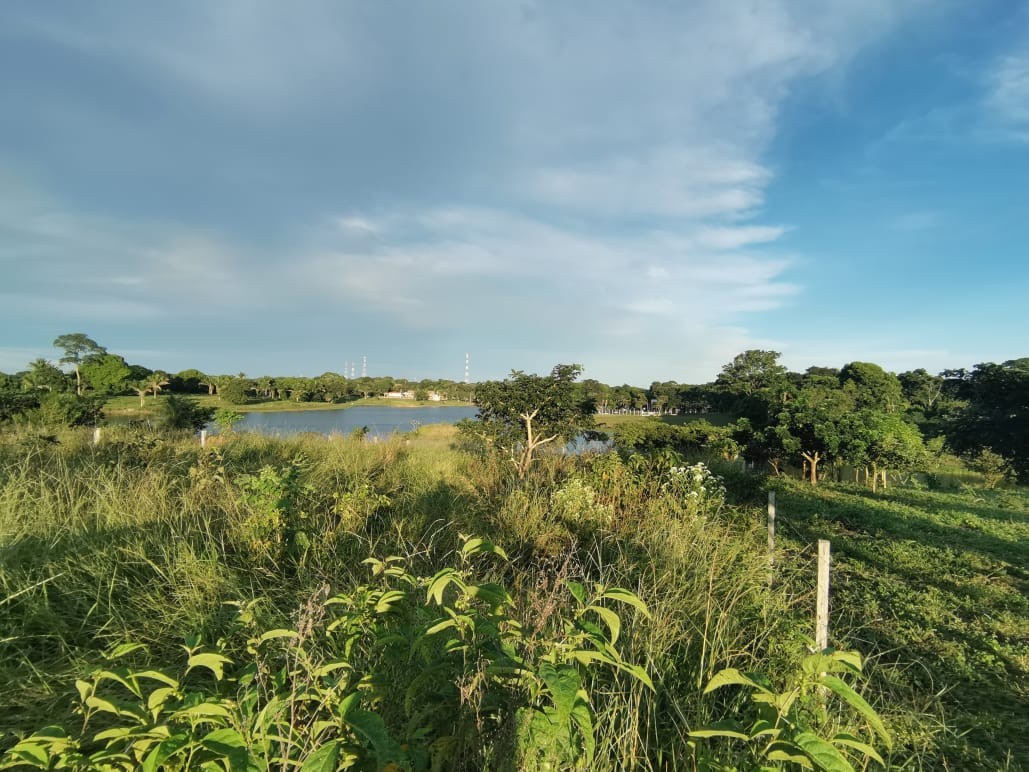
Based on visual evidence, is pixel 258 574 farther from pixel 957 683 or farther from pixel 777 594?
pixel 957 683

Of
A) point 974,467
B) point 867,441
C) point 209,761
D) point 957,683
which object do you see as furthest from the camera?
point 974,467

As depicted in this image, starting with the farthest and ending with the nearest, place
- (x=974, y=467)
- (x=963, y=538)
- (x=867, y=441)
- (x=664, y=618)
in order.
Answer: (x=974, y=467) → (x=867, y=441) → (x=963, y=538) → (x=664, y=618)

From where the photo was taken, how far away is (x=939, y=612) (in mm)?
3738

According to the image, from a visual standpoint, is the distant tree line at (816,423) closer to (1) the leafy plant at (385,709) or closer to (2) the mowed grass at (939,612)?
(2) the mowed grass at (939,612)

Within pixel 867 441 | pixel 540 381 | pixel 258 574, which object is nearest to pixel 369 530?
pixel 258 574

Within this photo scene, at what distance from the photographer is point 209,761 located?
936mm

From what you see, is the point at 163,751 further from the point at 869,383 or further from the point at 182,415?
the point at 869,383

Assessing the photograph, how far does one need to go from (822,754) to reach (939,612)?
4.19 metres

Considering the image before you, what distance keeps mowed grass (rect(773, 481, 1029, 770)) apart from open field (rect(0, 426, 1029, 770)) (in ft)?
0.07

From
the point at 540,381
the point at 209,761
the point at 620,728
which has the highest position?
the point at 540,381

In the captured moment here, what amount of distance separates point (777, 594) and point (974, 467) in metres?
21.6

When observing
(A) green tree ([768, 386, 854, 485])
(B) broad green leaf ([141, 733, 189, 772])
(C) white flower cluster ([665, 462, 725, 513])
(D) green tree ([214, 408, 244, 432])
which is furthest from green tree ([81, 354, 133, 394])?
(B) broad green leaf ([141, 733, 189, 772])

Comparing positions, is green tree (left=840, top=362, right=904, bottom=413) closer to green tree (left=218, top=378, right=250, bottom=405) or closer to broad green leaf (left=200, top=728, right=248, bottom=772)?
broad green leaf (left=200, top=728, right=248, bottom=772)

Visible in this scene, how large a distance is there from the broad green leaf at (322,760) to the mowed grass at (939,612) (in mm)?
2309
